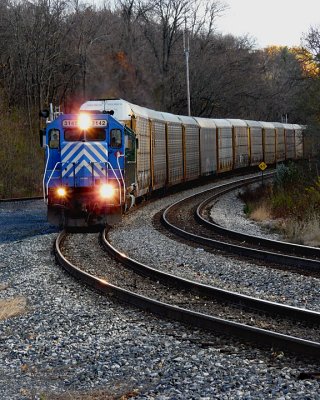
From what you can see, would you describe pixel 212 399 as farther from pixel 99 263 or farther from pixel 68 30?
pixel 68 30

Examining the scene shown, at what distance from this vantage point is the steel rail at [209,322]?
5705 millimetres

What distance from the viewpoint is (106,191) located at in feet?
48.8

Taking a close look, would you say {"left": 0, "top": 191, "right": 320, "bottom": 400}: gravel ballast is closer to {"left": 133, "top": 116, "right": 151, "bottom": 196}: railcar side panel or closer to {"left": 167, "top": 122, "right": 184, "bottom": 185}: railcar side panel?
{"left": 133, "top": 116, "right": 151, "bottom": 196}: railcar side panel

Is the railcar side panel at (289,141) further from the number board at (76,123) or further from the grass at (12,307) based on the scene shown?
the grass at (12,307)

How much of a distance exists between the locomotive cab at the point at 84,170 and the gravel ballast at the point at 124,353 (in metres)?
4.74

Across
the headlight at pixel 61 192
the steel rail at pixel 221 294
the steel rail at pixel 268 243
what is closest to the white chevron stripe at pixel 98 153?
the headlight at pixel 61 192

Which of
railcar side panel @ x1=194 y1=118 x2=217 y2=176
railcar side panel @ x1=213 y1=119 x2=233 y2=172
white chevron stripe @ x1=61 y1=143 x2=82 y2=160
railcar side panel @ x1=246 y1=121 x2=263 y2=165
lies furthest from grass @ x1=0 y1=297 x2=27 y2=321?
railcar side panel @ x1=246 y1=121 x2=263 y2=165

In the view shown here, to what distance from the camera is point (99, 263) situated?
11.4 metres

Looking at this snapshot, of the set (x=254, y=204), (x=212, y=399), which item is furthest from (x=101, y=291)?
(x=254, y=204)

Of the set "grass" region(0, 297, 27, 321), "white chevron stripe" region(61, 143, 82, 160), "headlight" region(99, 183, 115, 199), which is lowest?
"grass" region(0, 297, 27, 321)

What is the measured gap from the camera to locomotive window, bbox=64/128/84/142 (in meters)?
15.2

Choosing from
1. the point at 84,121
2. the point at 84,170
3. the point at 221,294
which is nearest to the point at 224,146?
the point at 84,121

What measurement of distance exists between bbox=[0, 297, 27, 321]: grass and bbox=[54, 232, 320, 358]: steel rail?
1.19 metres

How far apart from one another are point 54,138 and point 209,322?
9.59 m
